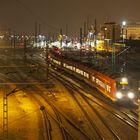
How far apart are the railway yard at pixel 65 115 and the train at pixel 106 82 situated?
0.72 m

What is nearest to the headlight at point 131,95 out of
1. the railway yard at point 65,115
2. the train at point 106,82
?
the train at point 106,82

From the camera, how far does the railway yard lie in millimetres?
23125

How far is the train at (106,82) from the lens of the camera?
3159cm

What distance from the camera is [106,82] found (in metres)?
34.2

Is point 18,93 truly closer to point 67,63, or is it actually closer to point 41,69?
point 67,63

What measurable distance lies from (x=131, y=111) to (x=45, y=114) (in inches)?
273

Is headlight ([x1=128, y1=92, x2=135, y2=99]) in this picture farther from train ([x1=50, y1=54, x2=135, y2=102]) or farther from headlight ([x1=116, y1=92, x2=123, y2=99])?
headlight ([x1=116, y1=92, x2=123, y2=99])

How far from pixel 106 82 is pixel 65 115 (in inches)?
289

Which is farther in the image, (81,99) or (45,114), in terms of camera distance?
(81,99)

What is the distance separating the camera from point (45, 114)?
29.0m

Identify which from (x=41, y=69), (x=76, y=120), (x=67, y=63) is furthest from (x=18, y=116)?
(x=41, y=69)

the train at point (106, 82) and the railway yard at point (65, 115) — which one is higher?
the train at point (106, 82)

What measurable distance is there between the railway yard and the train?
719mm

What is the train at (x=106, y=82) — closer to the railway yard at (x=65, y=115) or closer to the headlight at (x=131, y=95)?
the headlight at (x=131, y=95)
